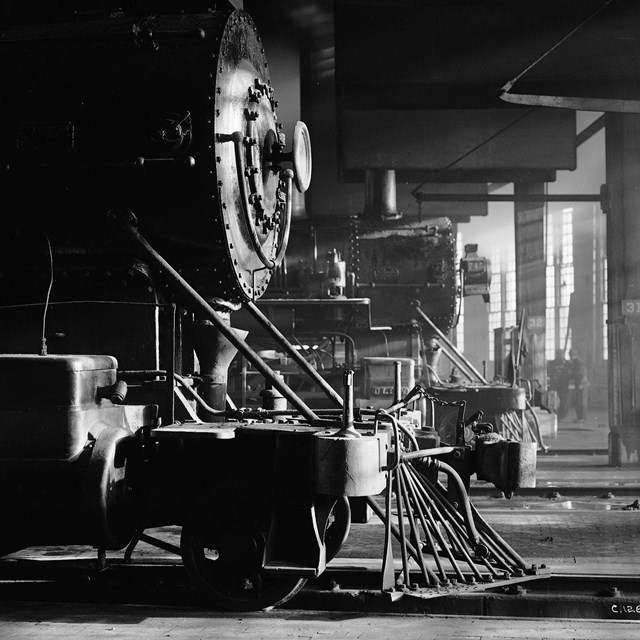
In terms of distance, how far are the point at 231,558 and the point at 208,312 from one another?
107 centimetres

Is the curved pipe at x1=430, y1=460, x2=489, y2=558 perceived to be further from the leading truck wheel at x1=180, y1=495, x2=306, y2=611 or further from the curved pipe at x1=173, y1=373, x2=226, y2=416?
the curved pipe at x1=173, y1=373, x2=226, y2=416

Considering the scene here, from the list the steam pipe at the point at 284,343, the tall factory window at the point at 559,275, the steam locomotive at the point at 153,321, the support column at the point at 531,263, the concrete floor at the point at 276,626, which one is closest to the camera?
the concrete floor at the point at 276,626

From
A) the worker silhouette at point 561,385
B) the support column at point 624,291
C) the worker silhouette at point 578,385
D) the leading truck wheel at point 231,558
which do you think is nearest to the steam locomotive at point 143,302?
the leading truck wheel at point 231,558

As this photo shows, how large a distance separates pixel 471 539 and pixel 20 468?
1970mm

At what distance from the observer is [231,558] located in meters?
3.62

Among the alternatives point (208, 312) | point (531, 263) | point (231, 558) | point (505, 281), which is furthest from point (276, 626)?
point (505, 281)

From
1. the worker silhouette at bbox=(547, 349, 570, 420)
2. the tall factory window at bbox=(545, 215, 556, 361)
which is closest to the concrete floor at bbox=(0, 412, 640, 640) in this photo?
the worker silhouette at bbox=(547, 349, 570, 420)

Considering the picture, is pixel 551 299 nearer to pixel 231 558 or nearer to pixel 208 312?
pixel 208 312

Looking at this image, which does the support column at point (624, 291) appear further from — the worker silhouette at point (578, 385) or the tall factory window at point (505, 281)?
the tall factory window at point (505, 281)

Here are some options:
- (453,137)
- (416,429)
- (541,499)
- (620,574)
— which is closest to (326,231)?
(453,137)

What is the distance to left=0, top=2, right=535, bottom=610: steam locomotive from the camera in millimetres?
3508

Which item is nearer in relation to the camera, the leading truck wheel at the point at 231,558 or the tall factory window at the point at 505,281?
the leading truck wheel at the point at 231,558

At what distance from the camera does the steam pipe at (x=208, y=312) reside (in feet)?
12.6

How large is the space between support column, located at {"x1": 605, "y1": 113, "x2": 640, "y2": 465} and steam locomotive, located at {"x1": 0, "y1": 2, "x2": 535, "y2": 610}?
20.5 feet
